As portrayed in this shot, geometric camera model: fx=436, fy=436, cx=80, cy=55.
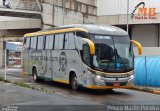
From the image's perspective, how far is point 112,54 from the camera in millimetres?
19562

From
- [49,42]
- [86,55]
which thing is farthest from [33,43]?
[86,55]

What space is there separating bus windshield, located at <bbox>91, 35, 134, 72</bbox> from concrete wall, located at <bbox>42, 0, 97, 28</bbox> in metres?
26.3

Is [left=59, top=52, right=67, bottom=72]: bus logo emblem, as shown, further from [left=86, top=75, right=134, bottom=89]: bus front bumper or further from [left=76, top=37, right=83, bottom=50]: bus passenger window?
[left=86, top=75, right=134, bottom=89]: bus front bumper

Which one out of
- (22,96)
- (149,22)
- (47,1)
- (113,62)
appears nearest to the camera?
(22,96)

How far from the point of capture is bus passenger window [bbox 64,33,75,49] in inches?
822

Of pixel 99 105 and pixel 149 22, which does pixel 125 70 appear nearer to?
pixel 99 105

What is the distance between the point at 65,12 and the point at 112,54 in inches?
1152

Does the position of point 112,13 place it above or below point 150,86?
above

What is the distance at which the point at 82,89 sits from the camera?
853 inches

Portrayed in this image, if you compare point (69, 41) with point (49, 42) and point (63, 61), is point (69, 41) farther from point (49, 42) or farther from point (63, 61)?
point (49, 42)

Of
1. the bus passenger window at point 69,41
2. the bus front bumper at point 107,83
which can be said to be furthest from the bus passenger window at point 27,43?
the bus front bumper at point 107,83

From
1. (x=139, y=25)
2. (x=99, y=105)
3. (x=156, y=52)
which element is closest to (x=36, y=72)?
(x=99, y=105)

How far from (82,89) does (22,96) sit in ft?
16.2

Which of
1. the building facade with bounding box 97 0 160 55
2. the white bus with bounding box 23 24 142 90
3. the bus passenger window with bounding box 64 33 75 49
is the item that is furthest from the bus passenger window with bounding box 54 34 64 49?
the building facade with bounding box 97 0 160 55
